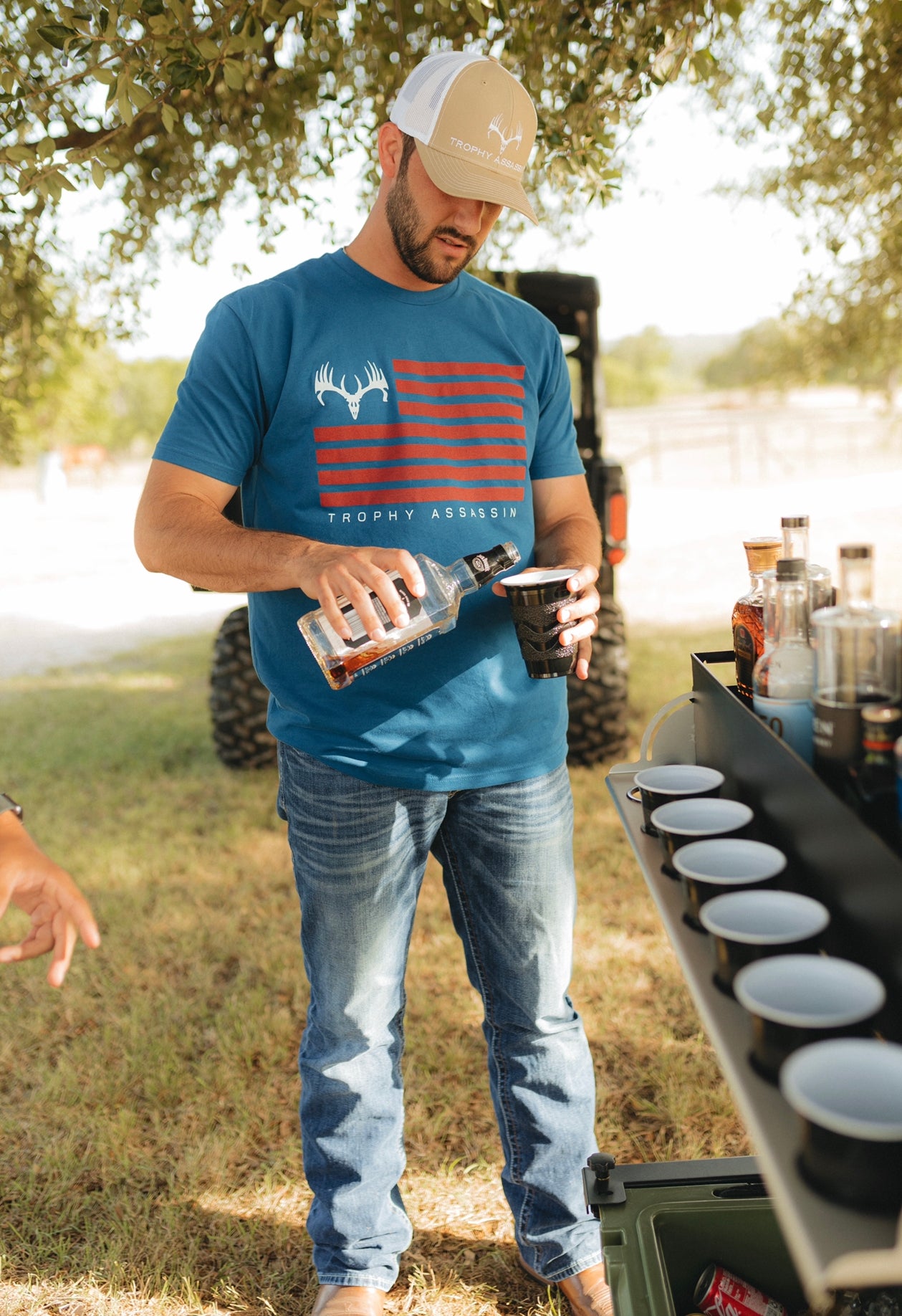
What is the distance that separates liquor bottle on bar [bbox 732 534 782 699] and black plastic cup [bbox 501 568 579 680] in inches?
11.3

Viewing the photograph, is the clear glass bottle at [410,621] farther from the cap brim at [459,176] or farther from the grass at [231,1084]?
the grass at [231,1084]

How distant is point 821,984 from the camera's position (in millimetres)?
1068

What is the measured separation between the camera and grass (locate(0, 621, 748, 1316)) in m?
2.32

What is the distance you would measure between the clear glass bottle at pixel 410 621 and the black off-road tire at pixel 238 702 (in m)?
3.33

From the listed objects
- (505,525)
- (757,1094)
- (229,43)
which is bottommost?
(757,1094)

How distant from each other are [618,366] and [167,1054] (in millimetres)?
82449

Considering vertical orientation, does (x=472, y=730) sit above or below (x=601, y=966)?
above

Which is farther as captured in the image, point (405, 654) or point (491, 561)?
point (405, 654)

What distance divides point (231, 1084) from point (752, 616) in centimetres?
212

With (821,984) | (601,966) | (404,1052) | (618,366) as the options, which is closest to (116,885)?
(404,1052)

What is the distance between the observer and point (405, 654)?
6.40 ft

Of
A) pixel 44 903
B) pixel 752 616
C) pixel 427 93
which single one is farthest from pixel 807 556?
pixel 44 903

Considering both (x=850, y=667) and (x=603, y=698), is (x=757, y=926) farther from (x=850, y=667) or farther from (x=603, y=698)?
(x=603, y=698)

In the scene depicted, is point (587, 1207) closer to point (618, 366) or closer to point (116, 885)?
point (116, 885)
